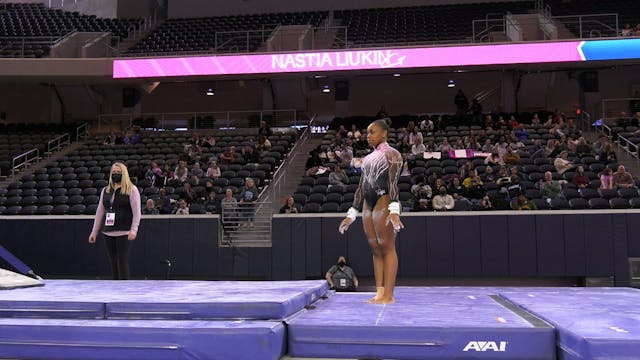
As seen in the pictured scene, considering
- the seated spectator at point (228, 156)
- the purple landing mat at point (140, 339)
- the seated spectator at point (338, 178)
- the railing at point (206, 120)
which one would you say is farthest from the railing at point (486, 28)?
the purple landing mat at point (140, 339)

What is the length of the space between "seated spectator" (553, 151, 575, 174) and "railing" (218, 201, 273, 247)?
23.8ft

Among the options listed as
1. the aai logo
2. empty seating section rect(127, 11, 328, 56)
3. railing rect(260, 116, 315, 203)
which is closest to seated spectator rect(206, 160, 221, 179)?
railing rect(260, 116, 315, 203)

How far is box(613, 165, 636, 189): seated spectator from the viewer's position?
1196 cm

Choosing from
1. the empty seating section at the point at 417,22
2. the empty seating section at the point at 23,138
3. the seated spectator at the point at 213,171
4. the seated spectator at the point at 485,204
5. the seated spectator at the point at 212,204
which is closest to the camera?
the seated spectator at the point at 485,204

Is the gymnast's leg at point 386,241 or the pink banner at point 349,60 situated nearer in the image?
the gymnast's leg at point 386,241

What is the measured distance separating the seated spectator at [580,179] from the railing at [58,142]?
16.9 metres

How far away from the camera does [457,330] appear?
136 inches

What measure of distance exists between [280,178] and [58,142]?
10063 mm

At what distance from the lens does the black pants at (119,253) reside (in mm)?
6754

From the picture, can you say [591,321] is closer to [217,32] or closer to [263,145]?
[263,145]

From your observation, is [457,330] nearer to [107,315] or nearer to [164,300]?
[164,300]

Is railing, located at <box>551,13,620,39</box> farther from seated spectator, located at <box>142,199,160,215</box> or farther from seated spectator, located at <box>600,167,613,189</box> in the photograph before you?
seated spectator, located at <box>142,199,160,215</box>

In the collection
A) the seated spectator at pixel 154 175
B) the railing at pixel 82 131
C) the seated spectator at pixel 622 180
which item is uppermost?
the railing at pixel 82 131

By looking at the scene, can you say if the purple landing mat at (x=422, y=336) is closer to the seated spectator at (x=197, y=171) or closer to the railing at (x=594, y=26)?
the seated spectator at (x=197, y=171)
